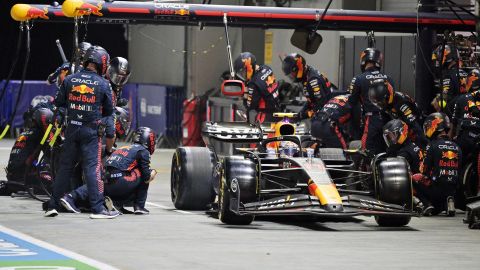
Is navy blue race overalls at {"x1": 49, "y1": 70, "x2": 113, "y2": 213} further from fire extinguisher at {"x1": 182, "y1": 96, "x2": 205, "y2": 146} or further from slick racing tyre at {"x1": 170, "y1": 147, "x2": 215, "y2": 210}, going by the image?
fire extinguisher at {"x1": 182, "y1": 96, "x2": 205, "y2": 146}

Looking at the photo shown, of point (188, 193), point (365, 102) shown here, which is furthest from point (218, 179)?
point (365, 102)

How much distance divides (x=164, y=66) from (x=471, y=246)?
22457 mm

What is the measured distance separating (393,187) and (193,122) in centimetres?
1529

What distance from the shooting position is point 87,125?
48.8 ft

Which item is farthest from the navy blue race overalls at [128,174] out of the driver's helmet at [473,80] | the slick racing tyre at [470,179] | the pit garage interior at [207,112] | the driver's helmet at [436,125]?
the driver's helmet at [473,80]

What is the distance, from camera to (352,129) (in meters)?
19.4

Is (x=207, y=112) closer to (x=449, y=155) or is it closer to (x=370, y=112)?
(x=370, y=112)

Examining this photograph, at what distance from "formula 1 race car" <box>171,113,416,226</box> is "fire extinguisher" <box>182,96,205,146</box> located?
13.2m

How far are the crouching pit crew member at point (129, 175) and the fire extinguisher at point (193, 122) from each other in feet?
44.1

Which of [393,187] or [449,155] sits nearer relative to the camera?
[393,187]

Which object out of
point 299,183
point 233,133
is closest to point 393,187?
point 299,183

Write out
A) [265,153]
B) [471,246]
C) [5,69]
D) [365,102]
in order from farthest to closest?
[5,69]
[365,102]
[265,153]
[471,246]

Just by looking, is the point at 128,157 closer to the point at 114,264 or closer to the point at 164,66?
the point at 114,264

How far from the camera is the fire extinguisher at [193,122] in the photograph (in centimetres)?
2922
